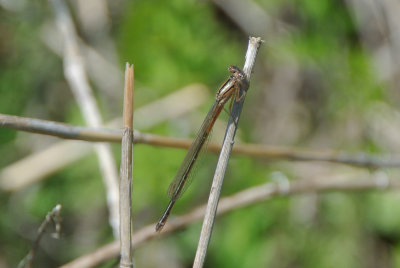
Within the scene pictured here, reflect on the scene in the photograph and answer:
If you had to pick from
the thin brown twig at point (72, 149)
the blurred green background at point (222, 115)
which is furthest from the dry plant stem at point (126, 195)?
the thin brown twig at point (72, 149)

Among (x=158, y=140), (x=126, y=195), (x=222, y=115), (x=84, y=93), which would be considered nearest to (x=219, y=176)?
(x=126, y=195)

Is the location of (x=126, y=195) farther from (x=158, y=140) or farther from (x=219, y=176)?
(x=158, y=140)

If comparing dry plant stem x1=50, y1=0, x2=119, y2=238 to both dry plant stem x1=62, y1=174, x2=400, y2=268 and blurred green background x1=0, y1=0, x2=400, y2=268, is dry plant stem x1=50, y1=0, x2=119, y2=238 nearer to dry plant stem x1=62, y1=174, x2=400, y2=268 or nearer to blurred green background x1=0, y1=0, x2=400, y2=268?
dry plant stem x1=62, y1=174, x2=400, y2=268

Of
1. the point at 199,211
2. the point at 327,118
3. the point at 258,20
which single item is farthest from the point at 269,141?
the point at 199,211

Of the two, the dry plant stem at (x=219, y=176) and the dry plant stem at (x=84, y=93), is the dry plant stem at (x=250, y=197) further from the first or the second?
the dry plant stem at (x=219, y=176)

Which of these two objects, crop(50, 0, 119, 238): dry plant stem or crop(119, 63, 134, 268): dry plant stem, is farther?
crop(50, 0, 119, 238): dry plant stem

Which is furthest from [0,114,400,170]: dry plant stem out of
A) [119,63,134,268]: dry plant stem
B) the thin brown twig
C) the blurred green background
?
the thin brown twig

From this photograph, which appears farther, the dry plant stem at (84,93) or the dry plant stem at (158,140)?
the dry plant stem at (84,93)
